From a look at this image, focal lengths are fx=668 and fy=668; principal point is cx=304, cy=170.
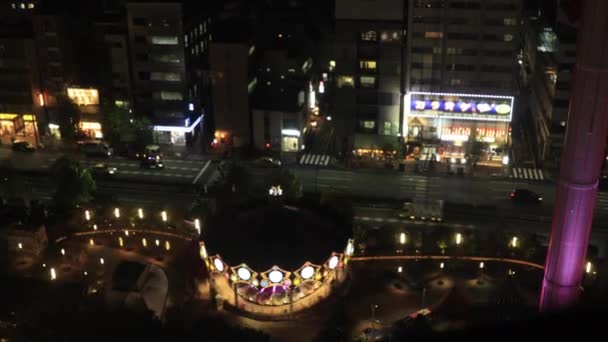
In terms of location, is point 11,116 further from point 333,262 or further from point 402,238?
point 402,238

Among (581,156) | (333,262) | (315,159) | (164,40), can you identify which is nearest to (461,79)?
(315,159)

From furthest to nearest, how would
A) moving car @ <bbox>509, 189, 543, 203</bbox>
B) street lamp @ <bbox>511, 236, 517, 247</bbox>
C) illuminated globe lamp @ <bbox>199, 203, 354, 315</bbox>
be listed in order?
1. moving car @ <bbox>509, 189, 543, 203</bbox>
2. street lamp @ <bbox>511, 236, 517, 247</bbox>
3. illuminated globe lamp @ <bbox>199, 203, 354, 315</bbox>

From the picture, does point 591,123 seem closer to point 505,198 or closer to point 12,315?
point 505,198

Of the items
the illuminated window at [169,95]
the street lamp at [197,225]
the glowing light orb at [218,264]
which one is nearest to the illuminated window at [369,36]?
the illuminated window at [169,95]

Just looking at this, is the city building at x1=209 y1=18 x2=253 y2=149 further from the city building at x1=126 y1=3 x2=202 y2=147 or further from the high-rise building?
the city building at x1=126 y1=3 x2=202 y2=147

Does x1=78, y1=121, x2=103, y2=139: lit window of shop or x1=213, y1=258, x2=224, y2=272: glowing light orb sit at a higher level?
x1=78, y1=121, x2=103, y2=139: lit window of shop

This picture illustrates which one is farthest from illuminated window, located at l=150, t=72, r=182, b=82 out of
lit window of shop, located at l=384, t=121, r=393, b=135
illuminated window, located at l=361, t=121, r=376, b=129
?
lit window of shop, located at l=384, t=121, r=393, b=135
